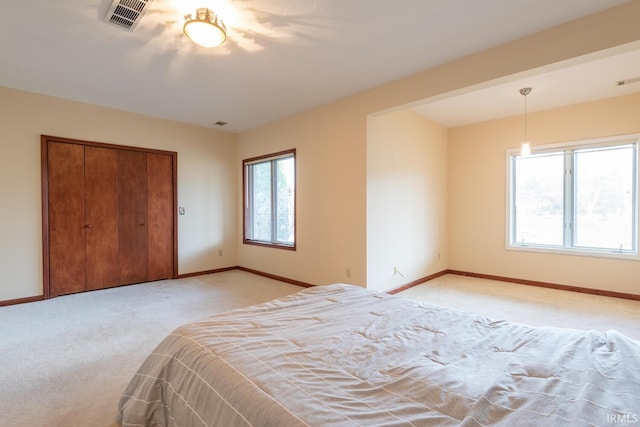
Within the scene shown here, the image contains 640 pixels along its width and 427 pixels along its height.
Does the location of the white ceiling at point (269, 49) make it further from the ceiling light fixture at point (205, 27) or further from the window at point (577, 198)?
the window at point (577, 198)

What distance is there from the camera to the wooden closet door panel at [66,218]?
160 inches

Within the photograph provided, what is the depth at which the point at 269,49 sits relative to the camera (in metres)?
2.81

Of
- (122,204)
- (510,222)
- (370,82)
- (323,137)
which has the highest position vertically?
(370,82)

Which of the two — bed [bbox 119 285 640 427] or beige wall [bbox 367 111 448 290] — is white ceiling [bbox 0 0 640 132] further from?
bed [bbox 119 285 640 427]

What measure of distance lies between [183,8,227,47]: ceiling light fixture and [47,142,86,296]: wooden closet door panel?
3.20m

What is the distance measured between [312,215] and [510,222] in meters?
3.33

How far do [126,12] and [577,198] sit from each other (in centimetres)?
594

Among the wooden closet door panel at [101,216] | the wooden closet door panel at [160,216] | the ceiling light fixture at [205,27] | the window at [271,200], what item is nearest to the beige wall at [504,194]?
the window at [271,200]

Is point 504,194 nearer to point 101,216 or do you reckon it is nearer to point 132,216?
point 132,216

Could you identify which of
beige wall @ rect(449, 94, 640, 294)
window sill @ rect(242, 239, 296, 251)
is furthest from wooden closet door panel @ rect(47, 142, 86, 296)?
beige wall @ rect(449, 94, 640, 294)

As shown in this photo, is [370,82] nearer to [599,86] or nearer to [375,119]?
[375,119]

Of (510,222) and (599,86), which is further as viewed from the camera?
(510,222)

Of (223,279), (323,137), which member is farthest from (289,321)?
(223,279)

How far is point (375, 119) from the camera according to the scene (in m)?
4.00
